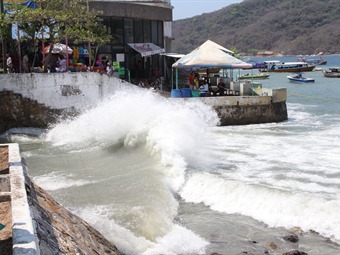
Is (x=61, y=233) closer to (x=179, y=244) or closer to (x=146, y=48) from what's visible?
(x=179, y=244)

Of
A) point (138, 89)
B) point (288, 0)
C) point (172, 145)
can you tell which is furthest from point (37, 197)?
point (288, 0)

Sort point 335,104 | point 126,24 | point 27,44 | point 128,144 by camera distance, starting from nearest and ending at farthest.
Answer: point 128,144 → point 27,44 → point 126,24 → point 335,104

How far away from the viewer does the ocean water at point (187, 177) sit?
29.3ft

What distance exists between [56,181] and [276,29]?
167279 mm

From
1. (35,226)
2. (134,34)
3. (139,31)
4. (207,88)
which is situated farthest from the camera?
(139,31)

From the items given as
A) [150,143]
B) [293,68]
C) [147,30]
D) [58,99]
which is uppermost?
[147,30]

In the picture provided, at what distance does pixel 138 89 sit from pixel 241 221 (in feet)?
41.5

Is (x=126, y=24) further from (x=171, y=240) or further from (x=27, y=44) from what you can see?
(x=171, y=240)

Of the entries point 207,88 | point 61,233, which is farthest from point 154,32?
point 61,233

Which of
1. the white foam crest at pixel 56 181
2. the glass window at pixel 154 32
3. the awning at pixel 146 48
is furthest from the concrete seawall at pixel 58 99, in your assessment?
the glass window at pixel 154 32

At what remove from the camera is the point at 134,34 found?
29.5 metres

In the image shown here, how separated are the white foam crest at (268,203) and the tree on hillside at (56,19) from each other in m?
11.3

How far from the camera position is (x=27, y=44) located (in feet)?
77.2

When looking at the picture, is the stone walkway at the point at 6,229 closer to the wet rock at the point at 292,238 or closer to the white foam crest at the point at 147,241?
the white foam crest at the point at 147,241
